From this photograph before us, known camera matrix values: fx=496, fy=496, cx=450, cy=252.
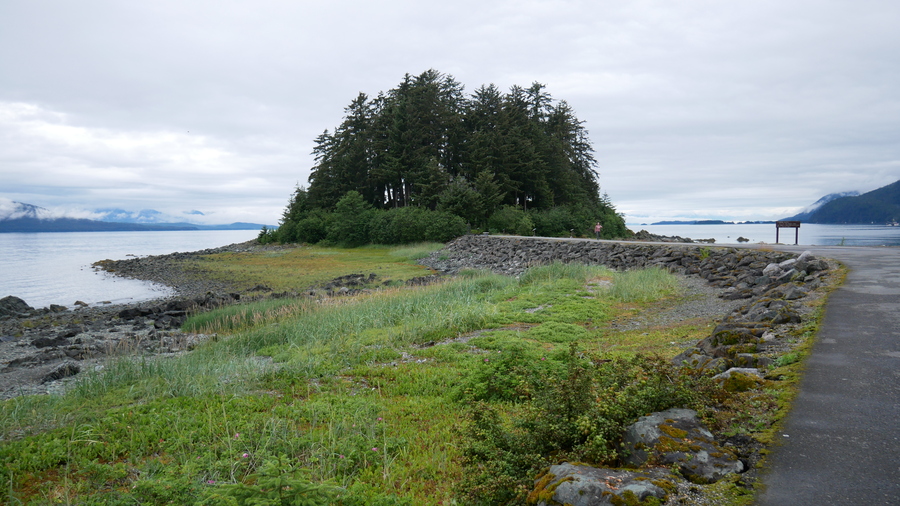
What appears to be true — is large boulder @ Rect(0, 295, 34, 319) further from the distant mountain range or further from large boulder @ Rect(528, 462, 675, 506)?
the distant mountain range

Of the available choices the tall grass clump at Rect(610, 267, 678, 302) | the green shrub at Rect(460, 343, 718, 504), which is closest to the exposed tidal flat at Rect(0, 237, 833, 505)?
the green shrub at Rect(460, 343, 718, 504)

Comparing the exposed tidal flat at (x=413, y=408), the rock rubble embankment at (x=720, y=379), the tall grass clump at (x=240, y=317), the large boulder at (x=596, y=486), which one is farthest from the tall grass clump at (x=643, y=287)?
the large boulder at (x=596, y=486)

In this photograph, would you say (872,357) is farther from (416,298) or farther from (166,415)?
(416,298)

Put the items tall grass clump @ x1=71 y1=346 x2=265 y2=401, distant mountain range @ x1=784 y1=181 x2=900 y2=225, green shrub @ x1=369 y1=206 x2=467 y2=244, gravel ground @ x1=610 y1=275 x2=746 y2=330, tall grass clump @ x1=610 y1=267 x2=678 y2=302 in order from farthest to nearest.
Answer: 1. distant mountain range @ x1=784 y1=181 x2=900 y2=225
2. green shrub @ x1=369 y1=206 x2=467 y2=244
3. tall grass clump @ x1=610 y1=267 x2=678 y2=302
4. gravel ground @ x1=610 y1=275 x2=746 y2=330
5. tall grass clump @ x1=71 y1=346 x2=265 y2=401

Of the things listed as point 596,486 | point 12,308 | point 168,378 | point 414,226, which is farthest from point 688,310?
point 414,226

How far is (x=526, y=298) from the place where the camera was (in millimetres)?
13219

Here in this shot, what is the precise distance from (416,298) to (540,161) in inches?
1581

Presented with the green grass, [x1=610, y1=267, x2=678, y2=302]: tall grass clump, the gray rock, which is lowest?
the gray rock

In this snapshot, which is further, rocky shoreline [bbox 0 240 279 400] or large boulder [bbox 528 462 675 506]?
rocky shoreline [bbox 0 240 279 400]

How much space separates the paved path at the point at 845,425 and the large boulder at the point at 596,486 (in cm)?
57

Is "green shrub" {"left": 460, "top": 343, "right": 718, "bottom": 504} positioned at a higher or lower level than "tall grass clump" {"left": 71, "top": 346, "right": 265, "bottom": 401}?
higher

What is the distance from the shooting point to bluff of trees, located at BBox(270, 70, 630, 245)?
45.9 meters

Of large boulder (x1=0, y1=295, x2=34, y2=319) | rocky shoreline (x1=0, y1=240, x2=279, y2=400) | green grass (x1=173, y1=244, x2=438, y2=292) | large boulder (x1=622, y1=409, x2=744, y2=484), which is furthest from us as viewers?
green grass (x1=173, y1=244, x2=438, y2=292)

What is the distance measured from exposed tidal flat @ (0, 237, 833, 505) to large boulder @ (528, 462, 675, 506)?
0.02 meters
